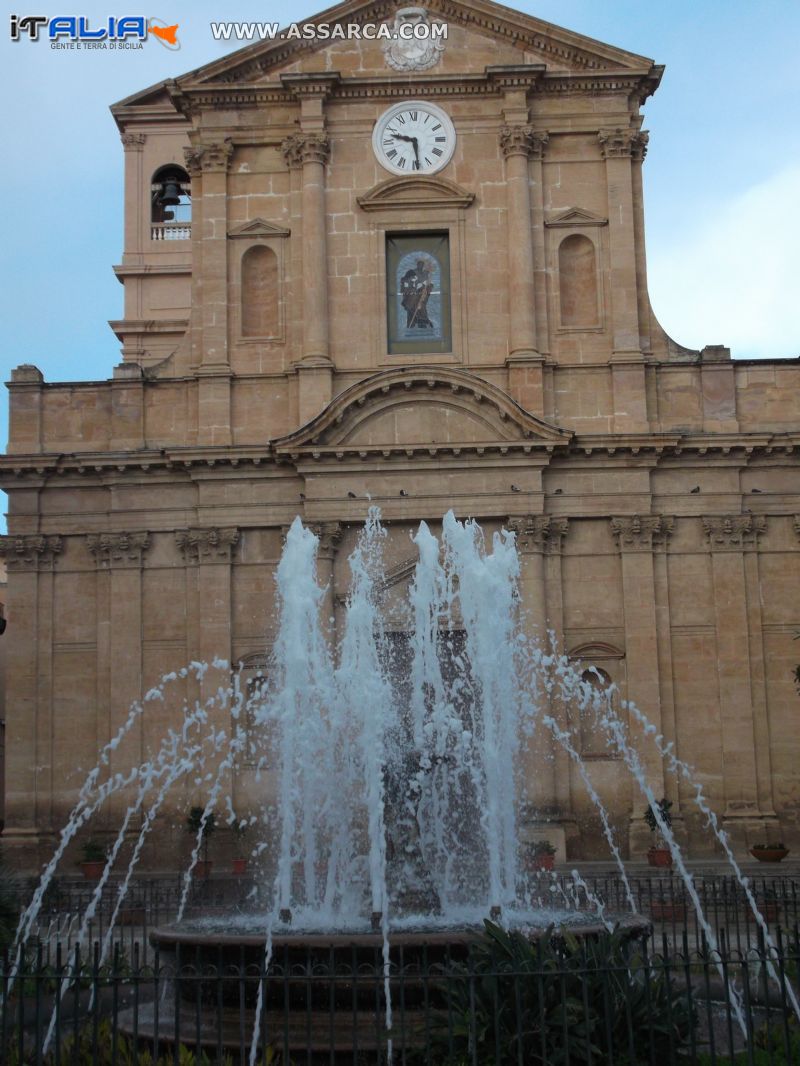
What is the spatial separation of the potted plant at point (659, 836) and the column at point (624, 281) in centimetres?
713

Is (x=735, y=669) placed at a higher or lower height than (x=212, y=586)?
lower

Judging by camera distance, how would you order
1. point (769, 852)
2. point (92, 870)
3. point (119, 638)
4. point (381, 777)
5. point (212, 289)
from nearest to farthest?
point (381, 777) → point (769, 852) → point (92, 870) → point (119, 638) → point (212, 289)

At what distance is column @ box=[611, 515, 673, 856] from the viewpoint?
90.8 ft

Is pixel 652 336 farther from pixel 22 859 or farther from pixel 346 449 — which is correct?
pixel 22 859

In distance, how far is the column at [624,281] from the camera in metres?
28.9

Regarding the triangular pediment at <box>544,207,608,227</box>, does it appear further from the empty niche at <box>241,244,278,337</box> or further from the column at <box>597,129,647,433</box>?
the empty niche at <box>241,244,278,337</box>

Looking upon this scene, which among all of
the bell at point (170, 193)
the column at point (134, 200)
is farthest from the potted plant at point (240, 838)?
the column at point (134, 200)

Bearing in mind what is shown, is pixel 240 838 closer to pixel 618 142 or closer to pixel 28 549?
pixel 28 549

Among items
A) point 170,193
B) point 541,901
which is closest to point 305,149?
point 170,193

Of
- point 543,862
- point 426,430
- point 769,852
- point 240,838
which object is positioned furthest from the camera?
point 426,430

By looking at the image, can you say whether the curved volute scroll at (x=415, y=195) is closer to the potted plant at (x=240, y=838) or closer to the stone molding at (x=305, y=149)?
the stone molding at (x=305, y=149)

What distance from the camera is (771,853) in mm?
26016

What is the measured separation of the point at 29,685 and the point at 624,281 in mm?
14026

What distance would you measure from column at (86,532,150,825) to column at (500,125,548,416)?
7913mm
